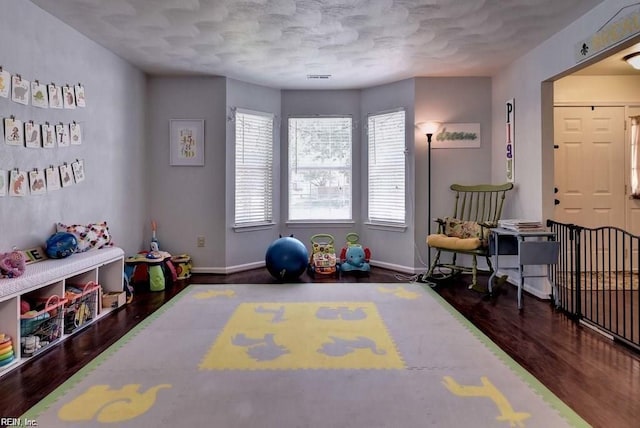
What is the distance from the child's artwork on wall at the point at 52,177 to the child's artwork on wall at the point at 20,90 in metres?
0.55

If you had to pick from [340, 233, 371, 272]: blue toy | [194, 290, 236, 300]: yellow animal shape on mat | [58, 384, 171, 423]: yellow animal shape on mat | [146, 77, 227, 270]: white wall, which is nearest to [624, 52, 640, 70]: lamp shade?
[340, 233, 371, 272]: blue toy

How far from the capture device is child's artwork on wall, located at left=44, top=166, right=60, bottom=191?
3301 mm

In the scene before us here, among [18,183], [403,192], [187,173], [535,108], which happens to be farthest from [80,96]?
[535,108]

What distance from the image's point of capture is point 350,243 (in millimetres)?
5391

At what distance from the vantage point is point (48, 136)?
3.30 meters

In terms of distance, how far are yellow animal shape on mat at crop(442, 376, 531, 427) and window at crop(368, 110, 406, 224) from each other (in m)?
3.21

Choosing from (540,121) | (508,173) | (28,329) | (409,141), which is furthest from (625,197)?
(28,329)

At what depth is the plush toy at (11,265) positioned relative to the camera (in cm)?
250

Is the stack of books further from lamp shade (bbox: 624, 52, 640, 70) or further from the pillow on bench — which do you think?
the pillow on bench

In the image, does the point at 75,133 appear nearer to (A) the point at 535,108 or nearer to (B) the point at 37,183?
(B) the point at 37,183

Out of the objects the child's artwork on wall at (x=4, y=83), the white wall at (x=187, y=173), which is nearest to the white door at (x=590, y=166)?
the white wall at (x=187, y=173)

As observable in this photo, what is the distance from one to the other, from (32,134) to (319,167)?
11.2 ft

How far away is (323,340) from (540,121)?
9.94 feet

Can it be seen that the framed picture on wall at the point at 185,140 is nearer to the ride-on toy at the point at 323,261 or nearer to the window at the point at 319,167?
the window at the point at 319,167
